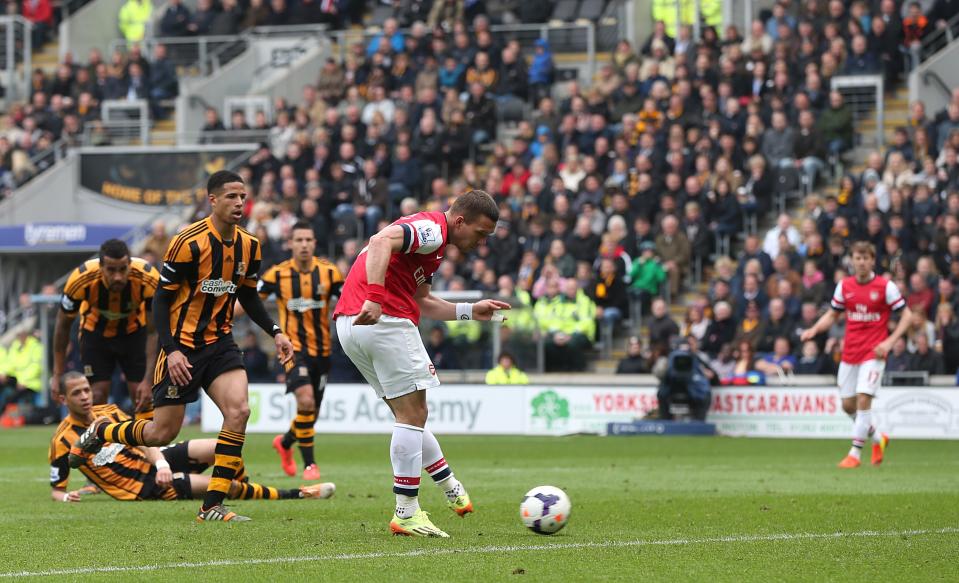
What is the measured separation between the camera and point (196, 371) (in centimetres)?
1034

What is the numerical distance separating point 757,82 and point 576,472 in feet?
47.6

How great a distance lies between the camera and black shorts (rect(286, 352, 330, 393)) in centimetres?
1514

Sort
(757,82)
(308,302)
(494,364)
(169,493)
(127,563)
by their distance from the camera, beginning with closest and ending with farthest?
(127,563), (169,493), (308,302), (494,364), (757,82)

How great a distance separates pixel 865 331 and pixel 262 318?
8605mm

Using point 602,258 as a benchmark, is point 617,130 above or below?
above

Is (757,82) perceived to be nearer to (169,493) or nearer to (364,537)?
(169,493)

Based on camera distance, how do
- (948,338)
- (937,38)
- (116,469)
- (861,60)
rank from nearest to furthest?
(116,469)
(948,338)
(861,60)
(937,38)

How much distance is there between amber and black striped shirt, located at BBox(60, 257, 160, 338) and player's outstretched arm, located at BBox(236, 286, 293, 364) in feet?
6.37

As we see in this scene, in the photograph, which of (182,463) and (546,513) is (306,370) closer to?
(182,463)

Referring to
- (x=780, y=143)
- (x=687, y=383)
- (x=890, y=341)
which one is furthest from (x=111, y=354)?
(x=780, y=143)

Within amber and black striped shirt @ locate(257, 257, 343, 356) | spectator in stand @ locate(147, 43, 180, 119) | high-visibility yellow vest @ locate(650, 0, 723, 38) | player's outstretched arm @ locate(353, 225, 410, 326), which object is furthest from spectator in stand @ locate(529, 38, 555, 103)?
player's outstretched arm @ locate(353, 225, 410, 326)

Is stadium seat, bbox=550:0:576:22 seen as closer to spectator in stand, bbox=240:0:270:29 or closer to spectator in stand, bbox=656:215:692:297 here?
spectator in stand, bbox=240:0:270:29

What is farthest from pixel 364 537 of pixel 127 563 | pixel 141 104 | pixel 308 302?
pixel 141 104

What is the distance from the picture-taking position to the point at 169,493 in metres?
12.2
